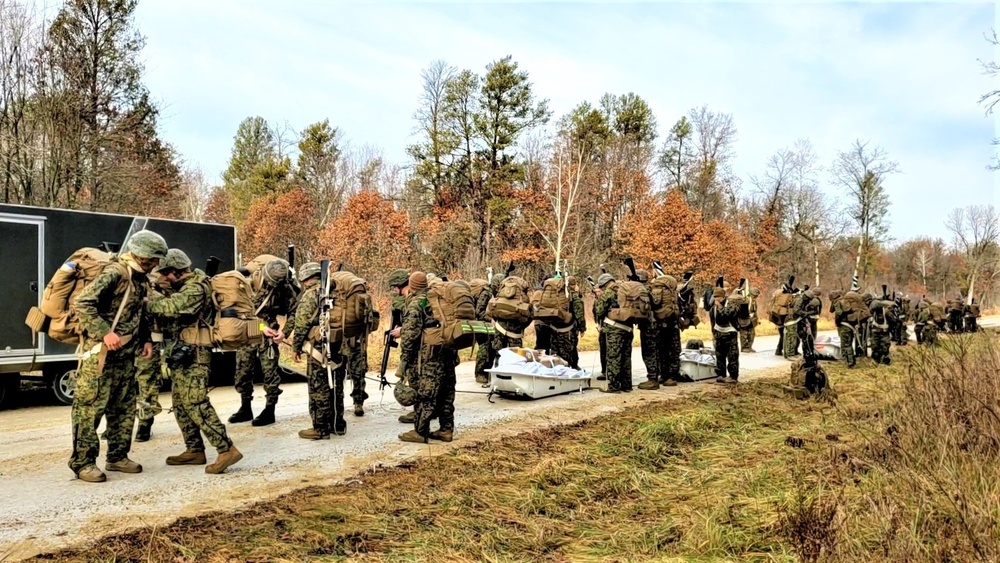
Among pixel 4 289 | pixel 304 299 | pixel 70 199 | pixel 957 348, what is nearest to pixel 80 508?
pixel 304 299

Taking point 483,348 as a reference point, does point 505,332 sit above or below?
above

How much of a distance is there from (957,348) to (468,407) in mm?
6614

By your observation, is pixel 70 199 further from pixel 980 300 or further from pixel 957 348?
pixel 980 300

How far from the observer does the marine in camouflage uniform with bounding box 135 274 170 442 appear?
6.94 meters

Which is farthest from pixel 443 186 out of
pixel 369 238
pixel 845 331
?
pixel 845 331

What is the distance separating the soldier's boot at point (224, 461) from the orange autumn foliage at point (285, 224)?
1360 inches

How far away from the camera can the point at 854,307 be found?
16312mm

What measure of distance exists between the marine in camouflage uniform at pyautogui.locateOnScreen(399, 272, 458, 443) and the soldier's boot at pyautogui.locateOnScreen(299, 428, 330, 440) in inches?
35.6

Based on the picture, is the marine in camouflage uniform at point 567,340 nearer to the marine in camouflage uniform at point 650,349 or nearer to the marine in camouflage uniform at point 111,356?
the marine in camouflage uniform at point 650,349

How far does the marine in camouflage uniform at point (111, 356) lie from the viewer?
6.00m

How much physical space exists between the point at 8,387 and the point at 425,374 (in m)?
7.30

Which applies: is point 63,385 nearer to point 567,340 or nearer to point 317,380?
point 317,380

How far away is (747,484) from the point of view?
6.05 m

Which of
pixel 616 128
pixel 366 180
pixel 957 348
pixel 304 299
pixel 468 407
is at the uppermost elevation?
pixel 616 128
